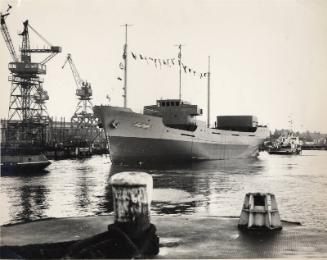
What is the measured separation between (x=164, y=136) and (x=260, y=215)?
134 ft

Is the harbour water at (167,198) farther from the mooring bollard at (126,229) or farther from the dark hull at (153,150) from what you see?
the dark hull at (153,150)

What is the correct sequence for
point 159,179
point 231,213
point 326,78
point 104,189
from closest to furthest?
1. point 326,78
2. point 231,213
3. point 104,189
4. point 159,179

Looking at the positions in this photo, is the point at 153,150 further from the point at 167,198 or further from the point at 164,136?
the point at 167,198

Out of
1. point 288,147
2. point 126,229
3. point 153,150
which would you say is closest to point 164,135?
point 153,150

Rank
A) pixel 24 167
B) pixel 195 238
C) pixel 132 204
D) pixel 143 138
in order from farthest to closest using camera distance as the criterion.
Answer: pixel 143 138
pixel 24 167
pixel 195 238
pixel 132 204

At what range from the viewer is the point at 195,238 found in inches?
325

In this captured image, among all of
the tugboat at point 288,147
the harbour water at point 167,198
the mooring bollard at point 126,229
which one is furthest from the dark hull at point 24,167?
the tugboat at point 288,147

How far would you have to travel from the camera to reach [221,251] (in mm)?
7316

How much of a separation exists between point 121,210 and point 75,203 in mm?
15959

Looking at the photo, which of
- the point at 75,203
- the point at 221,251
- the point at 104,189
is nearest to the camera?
the point at 221,251

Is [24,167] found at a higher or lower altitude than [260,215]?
lower

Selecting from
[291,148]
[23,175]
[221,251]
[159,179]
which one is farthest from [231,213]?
[291,148]

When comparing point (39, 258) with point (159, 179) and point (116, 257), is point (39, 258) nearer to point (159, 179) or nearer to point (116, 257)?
point (116, 257)

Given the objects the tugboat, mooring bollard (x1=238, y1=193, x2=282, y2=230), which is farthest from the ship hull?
the tugboat
